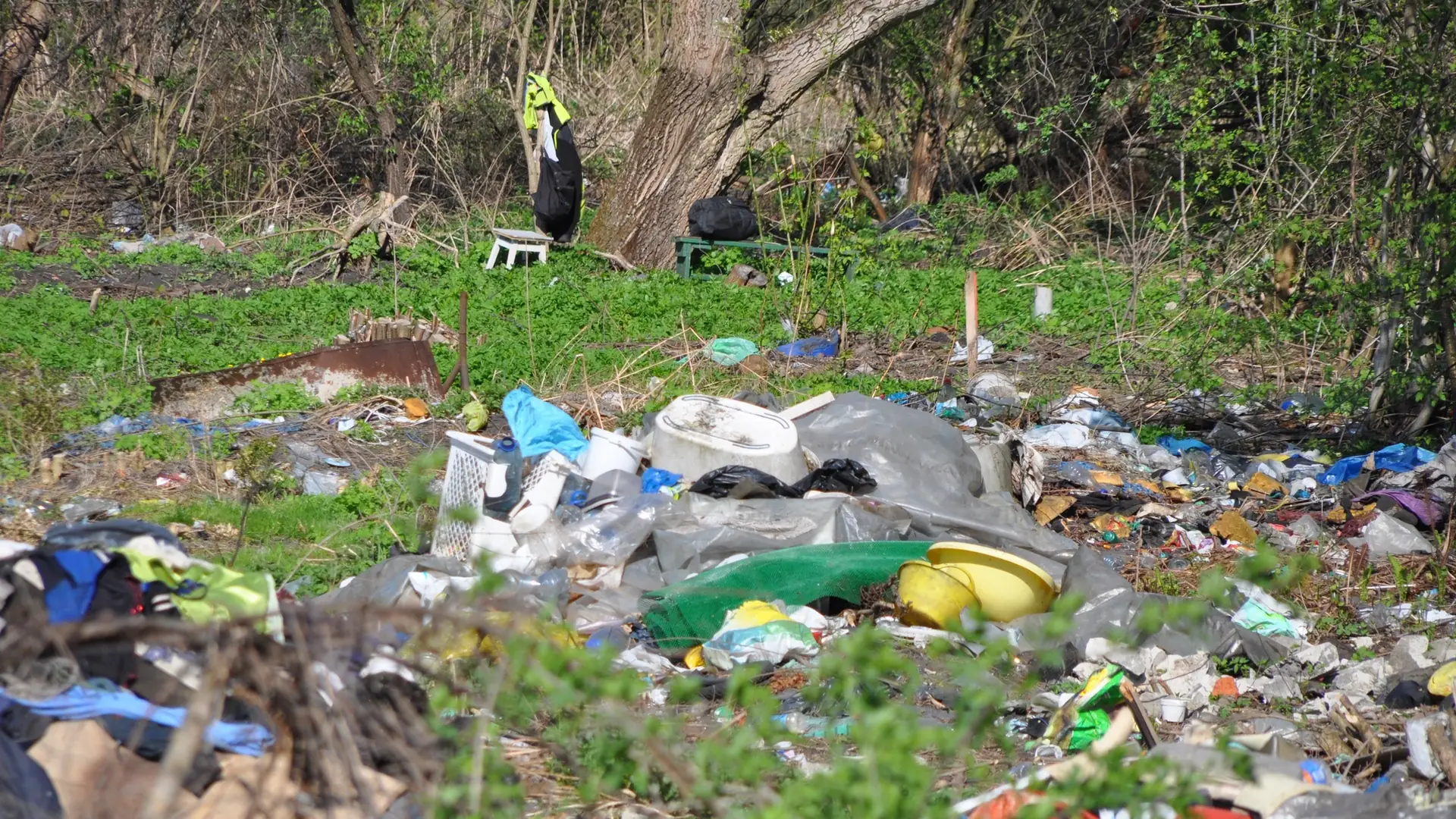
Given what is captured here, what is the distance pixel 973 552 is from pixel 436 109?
1061 centimetres

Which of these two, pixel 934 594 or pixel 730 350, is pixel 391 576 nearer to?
pixel 934 594

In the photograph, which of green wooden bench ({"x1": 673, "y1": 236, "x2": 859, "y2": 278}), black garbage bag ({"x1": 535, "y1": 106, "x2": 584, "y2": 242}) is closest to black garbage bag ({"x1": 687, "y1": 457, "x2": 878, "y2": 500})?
green wooden bench ({"x1": 673, "y1": 236, "x2": 859, "y2": 278})

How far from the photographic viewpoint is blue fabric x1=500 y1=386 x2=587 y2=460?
19.2 feet

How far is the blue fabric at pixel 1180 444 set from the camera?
7027 millimetres

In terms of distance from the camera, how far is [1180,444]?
23.3 feet

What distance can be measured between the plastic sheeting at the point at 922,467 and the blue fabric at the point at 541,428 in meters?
1.11

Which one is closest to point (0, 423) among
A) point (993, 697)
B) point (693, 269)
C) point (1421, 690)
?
point (993, 697)

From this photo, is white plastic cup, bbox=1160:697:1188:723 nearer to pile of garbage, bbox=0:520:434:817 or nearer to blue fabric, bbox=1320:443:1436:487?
pile of garbage, bbox=0:520:434:817

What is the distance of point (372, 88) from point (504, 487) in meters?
8.75

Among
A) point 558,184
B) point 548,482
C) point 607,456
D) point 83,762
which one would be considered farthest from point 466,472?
point 558,184

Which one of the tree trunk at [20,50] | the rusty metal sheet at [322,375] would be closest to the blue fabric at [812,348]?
the rusty metal sheet at [322,375]

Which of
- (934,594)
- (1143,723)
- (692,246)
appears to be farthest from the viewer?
(692,246)

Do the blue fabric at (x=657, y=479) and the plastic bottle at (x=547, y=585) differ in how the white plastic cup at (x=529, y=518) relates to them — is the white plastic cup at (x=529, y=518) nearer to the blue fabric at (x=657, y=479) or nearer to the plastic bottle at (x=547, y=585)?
the plastic bottle at (x=547, y=585)

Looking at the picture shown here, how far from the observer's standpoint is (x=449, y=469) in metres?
5.31
